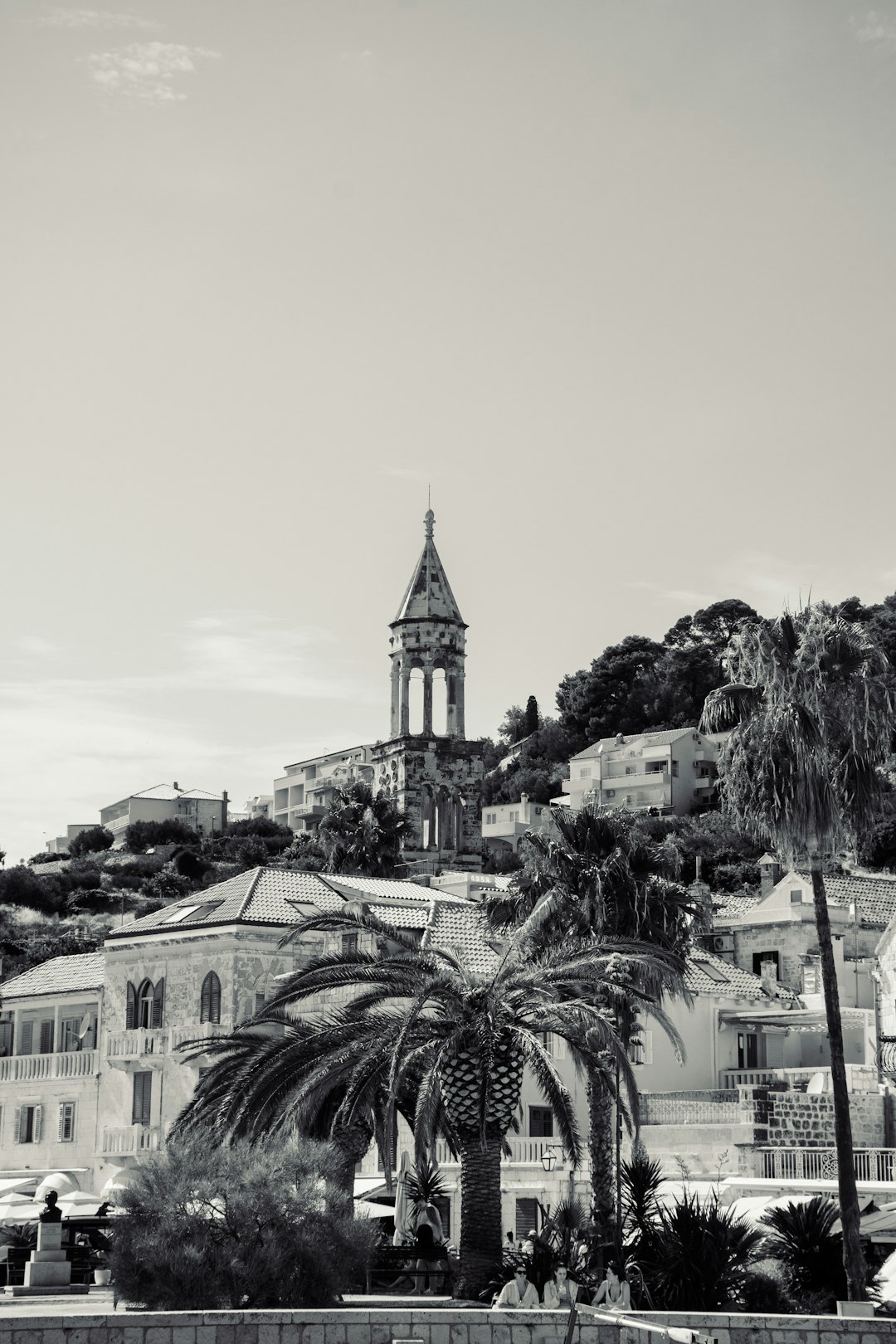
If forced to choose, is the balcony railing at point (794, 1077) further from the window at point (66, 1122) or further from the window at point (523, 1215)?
the window at point (66, 1122)

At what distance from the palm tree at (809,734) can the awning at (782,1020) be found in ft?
55.9

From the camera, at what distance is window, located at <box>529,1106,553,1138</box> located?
42.9 meters

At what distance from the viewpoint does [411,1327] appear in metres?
19.5

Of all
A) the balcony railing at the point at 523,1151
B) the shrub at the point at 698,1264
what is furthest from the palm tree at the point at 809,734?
the balcony railing at the point at 523,1151

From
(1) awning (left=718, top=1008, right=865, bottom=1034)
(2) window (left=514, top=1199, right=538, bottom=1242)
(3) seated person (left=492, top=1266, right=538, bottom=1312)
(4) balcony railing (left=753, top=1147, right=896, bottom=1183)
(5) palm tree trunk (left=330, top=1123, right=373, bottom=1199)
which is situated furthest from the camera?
(1) awning (left=718, top=1008, right=865, bottom=1034)

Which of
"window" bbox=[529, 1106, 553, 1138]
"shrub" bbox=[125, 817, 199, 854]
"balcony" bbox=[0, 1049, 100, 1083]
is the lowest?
"window" bbox=[529, 1106, 553, 1138]

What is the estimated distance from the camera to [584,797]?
411ft


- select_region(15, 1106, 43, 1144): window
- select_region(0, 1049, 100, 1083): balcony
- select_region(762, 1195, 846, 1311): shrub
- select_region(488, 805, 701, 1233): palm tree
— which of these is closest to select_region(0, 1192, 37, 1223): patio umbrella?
select_region(0, 1049, 100, 1083): balcony

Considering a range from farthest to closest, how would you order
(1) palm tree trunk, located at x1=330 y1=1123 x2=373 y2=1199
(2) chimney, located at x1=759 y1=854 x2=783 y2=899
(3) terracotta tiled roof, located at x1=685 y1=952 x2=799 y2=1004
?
(2) chimney, located at x1=759 y1=854 x2=783 y2=899
(3) terracotta tiled roof, located at x1=685 y1=952 x2=799 y2=1004
(1) palm tree trunk, located at x1=330 y1=1123 x2=373 y2=1199

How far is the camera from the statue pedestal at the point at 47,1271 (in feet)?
91.1

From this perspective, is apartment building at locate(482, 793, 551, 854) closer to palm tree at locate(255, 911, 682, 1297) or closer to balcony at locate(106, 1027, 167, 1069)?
balcony at locate(106, 1027, 167, 1069)

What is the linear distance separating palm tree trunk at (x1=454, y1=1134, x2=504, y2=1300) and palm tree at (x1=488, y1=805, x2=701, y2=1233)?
6.83 metres

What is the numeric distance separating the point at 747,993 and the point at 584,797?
257 ft

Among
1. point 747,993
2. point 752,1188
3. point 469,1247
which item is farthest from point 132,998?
point 469,1247
